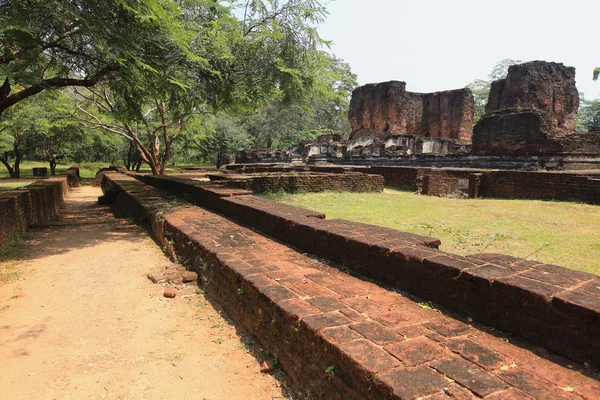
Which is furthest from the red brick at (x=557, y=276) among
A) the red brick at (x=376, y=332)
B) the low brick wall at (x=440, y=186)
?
the low brick wall at (x=440, y=186)

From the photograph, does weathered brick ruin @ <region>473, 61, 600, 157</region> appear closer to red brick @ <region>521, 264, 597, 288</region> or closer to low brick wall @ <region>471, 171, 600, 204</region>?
low brick wall @ <region>471, 171, 600, 204</region>

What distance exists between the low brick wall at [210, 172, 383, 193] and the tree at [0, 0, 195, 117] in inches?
170

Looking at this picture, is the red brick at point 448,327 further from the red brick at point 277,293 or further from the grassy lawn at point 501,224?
the grassy lawn at point 501,224

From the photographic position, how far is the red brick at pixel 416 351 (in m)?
1.55

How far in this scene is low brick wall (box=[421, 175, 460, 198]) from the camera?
A: 36.9 ft

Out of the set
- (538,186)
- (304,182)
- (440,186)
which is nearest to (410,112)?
(440,186)

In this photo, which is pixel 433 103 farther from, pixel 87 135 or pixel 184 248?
pixel 184 248

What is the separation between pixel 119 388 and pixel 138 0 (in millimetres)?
A: 4765

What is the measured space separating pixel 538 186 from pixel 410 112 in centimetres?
2349

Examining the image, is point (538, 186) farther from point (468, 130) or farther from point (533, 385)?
point (468, 130)

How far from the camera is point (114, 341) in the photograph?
104 inches

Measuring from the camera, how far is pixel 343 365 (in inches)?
62.9

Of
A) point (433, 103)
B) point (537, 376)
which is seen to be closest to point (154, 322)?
point (537, 376)

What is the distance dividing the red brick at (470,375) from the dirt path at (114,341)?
3.34 feet
